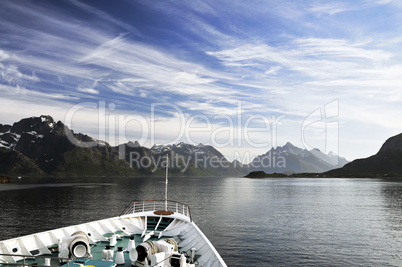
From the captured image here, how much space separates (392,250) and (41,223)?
233 feet

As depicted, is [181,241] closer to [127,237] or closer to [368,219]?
[127,237]

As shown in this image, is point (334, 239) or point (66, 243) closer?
point (66, 243)

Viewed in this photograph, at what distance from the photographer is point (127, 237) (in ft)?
90.8

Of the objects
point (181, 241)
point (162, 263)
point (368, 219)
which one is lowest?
point (368, 219)

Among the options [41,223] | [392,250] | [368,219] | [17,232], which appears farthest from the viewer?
[368,219]

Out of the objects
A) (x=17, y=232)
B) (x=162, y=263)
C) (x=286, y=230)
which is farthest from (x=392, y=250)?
(x=17, y=232)

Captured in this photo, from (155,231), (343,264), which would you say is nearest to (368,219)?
(343,264)

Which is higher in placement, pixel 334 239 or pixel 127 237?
pixel 127 237

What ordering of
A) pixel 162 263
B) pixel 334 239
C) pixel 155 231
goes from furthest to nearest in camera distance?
pixel 334 239, pixel 155 231, pixel 162 263

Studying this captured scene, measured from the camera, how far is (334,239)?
5175 cm

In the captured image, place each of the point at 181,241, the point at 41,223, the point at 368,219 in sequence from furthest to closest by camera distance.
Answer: the point at 368,219, the point at 41,223, the point at 181,241

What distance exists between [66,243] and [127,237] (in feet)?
27.3

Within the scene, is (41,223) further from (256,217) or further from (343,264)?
(343,264)

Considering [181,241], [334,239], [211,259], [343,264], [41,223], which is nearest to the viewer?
[211,259]
